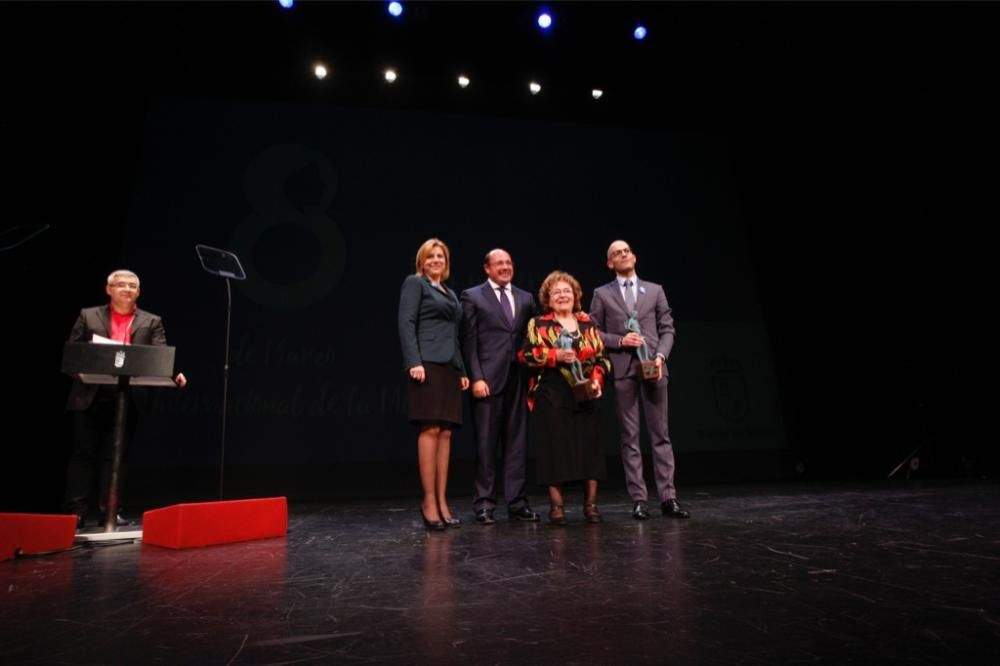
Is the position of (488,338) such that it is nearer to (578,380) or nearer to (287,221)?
(578,380)

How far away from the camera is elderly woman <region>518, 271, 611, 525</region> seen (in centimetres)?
292

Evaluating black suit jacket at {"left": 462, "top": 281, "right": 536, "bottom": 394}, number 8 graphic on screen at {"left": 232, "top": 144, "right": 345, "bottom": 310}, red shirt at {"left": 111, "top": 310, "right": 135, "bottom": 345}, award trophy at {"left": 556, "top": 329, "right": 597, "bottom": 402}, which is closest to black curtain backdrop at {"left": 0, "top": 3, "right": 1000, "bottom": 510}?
number 8 graphic on screen at {"left": 232, "top": 144, "right": 345, "bottom": 310}

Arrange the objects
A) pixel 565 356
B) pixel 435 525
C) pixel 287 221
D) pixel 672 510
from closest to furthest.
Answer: pixel 435 525
pixel 565 356
pixel 672 510
pixel 287 221

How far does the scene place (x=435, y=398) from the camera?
2.83 metres

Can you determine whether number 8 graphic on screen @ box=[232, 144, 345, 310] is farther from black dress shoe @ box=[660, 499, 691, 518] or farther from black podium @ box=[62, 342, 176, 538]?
black dress shoe @ box=[660, 499, 691, 518]

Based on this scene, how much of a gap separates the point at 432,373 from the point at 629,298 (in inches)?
46.7

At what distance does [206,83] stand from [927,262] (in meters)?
6.44

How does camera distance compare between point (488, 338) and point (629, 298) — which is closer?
point (488, 338)

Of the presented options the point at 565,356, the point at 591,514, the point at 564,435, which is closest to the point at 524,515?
the point at 591,514

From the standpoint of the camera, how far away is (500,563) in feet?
6.47

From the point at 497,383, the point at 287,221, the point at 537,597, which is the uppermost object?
the point at 287,221

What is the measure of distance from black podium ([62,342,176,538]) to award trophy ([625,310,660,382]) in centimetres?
221

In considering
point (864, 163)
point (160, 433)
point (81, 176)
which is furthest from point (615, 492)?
point (81, 176)

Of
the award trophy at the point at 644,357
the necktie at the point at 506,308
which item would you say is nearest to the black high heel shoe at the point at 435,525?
the necktie at the point at 506,308
